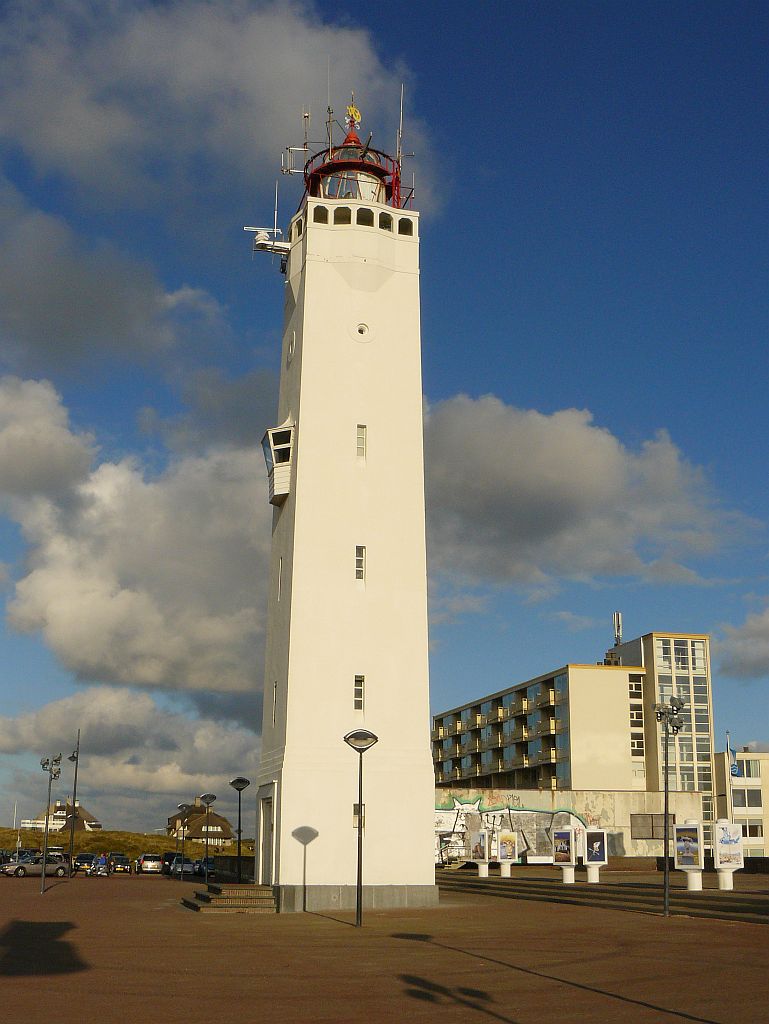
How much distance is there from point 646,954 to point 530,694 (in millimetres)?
74847

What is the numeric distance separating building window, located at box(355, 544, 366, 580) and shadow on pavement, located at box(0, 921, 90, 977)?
1423 centimetres

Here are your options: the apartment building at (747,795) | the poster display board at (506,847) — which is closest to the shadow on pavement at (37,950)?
the poster display board at (506,847)

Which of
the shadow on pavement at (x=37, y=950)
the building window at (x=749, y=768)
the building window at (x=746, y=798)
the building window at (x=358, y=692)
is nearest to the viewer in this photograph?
the shadow on pavement at (x=37, y=950)

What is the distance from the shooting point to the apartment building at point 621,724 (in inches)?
3450

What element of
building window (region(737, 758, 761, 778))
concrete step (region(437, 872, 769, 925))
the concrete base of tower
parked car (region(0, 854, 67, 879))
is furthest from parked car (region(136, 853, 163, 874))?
building window (region(737, 758, 761, 778))

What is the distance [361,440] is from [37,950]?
20.8 meters

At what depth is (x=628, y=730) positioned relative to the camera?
89250 millimetres

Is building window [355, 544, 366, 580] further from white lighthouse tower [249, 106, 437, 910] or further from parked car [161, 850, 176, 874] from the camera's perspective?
parked car [161, 850, 176, 874]

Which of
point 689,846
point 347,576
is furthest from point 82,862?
point 689,846

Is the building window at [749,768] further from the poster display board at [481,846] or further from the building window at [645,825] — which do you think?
the poster display board at [481,846]

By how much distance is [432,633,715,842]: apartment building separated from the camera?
8762 cm

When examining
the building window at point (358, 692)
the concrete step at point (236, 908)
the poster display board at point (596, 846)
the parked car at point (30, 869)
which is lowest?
the parked car at point (30, 869)

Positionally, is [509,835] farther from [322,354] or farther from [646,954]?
[646,954]

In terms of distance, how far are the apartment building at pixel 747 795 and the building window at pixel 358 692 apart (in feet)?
231
